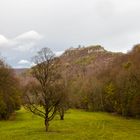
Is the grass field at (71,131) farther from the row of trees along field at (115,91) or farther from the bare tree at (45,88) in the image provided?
the row of trees along field at (115,91)

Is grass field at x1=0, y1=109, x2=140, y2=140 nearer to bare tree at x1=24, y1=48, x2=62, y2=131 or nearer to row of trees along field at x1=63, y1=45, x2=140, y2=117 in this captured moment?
bare tree at x1=24, y1=48, x2=62, y2=131

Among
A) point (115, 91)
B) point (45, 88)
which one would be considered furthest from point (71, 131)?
point (115, 91)

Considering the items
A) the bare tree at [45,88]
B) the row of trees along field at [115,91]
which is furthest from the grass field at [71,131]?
the row of trees along field at [115,91]

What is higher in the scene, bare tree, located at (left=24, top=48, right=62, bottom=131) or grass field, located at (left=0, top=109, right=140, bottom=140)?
bare tree, located at (left=24, top=48, right=62, bottom=131)

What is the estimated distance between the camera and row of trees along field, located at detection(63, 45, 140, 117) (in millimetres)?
105688

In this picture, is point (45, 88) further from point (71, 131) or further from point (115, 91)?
point (115, 91)

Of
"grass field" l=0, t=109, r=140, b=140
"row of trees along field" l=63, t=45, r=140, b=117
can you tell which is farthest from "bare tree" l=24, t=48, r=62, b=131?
"row of trees along field" l=63, t=45, r=140, b=117

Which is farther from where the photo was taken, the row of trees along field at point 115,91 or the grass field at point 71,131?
the row of trees along field at point 115,91

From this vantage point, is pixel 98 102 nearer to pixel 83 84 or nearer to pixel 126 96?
pixel 83 84

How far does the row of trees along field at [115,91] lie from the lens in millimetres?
105688

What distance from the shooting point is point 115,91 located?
434 feet

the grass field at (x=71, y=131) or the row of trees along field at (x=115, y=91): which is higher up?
the row of trees along field at (x=115, y=91)

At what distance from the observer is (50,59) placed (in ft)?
192

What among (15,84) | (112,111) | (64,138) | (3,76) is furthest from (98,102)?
(64,138)
